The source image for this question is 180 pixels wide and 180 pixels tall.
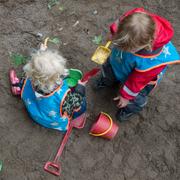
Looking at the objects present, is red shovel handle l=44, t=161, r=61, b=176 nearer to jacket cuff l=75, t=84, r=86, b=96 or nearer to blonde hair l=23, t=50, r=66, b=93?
jacket cuff l=75, t=84, r=86, b=96

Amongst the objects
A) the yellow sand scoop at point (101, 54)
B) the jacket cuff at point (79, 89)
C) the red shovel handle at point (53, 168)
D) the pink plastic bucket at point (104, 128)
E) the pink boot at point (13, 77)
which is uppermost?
the jacket cuff at point (79, 89)

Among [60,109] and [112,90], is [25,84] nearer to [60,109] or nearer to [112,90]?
[60,109]

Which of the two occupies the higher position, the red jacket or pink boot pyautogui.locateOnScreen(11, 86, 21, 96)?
the red jacket

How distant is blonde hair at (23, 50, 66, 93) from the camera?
85.4 inches

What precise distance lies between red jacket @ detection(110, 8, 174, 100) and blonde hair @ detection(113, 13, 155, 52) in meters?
A: 0.08

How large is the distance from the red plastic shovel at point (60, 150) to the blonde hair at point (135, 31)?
0.91m

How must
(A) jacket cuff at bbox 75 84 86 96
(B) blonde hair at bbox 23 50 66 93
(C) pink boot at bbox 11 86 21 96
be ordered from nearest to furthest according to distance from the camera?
1. (B) blonde hair at bbox 23 50 66 93
2. (A) jacket cuff at bbox 75 84 86 96
3. (C) pink boot at bbox 11 86 21 96

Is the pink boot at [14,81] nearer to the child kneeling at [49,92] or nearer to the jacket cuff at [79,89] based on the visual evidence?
the child kneeling at [49,92]

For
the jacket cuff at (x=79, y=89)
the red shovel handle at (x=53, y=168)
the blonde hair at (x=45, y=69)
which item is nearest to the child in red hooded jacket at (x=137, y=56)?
the jacket cuff at (x=79, y=89)

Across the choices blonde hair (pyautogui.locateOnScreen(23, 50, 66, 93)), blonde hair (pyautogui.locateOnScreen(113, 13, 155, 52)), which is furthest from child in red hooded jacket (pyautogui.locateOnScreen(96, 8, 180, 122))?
blonde hair (pyautogui.locateOnScreen(23, 50, 66, 93))

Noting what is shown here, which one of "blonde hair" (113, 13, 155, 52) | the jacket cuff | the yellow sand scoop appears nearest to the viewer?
"blonde hair" (113, 13, 155, 52)

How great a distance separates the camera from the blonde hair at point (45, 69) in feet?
7.12

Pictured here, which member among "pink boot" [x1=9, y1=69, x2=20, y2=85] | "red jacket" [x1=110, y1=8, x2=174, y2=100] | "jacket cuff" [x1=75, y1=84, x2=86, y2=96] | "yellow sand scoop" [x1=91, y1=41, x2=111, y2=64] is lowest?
"pink boot" [x1=9, y1=69, x2=20, y2=85]

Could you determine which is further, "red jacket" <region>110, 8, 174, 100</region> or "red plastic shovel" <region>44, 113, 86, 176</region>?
"red plastic shovel" <region>44, 113, 86, 176</region>
